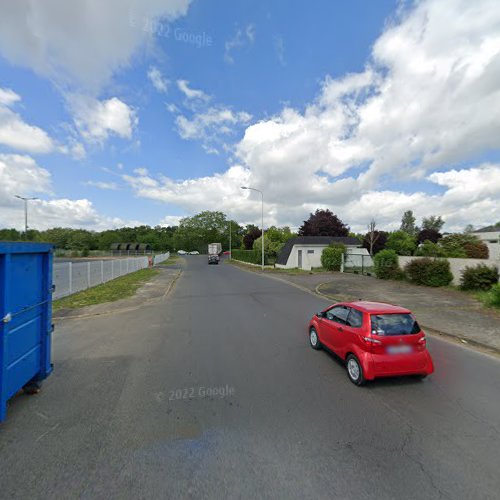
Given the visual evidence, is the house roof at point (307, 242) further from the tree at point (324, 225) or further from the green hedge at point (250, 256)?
the tree at point (324, 225)

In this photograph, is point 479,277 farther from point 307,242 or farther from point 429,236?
point 429,236

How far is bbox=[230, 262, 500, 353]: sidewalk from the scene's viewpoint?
728cm

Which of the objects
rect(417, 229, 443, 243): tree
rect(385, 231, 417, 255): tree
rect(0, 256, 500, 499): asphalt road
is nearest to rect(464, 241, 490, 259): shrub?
rect(385, 231, 417, 255): tree

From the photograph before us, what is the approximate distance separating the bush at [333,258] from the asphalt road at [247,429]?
20904mm

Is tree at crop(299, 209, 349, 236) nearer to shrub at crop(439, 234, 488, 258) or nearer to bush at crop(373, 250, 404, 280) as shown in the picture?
shrub at crop(439, 234, 488, 258)

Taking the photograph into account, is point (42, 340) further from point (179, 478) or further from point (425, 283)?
point (425, 283)

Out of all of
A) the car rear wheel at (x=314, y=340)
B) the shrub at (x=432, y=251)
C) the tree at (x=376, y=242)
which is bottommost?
the car rear wheel at (x=314, y=340)

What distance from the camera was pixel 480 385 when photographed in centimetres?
443

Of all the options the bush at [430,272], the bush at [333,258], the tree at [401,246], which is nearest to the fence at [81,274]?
the bush at [430,272]

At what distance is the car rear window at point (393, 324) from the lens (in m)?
4.38

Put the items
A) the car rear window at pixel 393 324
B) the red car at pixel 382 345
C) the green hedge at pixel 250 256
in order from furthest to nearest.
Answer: the green hedge at pixel 250 256
the car rear window at pixel 393 324
the red car at pixel 382 345

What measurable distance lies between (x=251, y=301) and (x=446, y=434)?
8839mm

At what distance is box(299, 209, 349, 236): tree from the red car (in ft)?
137

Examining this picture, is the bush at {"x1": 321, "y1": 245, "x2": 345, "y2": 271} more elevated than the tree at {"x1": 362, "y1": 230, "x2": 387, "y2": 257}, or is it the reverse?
the tree at {"x1": 362, "y1": 230, "x2": 387, "y2": 257}
